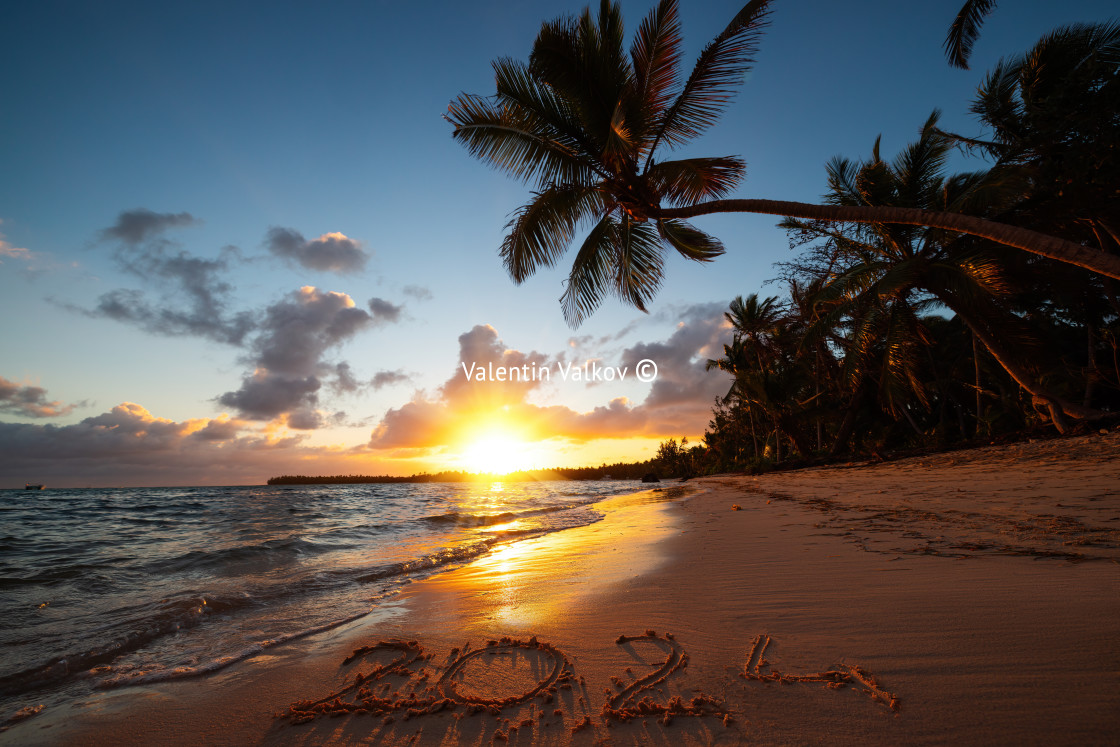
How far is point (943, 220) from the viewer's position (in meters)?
4.96

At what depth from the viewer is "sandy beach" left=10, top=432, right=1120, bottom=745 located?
1366 millimetres

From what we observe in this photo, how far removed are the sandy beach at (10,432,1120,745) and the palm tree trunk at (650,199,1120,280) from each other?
8.25 ft

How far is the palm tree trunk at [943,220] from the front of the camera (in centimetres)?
448

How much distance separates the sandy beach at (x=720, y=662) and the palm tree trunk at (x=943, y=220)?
99.0 inches

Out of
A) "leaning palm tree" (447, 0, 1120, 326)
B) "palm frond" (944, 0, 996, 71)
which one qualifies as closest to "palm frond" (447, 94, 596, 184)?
"leaning palm tree" (447, 0, 1120, 326)

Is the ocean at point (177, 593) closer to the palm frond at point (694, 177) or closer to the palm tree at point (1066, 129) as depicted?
the palm frond at point (694, 177)

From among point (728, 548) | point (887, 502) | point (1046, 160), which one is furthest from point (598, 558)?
point (1046, 160)

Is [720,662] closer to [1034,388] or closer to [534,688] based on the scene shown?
[534,688]

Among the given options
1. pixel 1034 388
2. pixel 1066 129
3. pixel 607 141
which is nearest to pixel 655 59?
pixel 607 141

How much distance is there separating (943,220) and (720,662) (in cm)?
531

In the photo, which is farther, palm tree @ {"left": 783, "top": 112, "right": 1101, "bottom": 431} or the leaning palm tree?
palm tree @ {"left": 783, "top": 112, "right": 1101, "bottom": 431}

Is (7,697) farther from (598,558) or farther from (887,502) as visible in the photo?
(887,502)

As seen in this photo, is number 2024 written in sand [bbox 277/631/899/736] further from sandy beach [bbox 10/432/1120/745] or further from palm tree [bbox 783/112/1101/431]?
palm tree [bbox 783/112/1101/431]

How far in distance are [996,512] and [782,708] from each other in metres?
4.88
